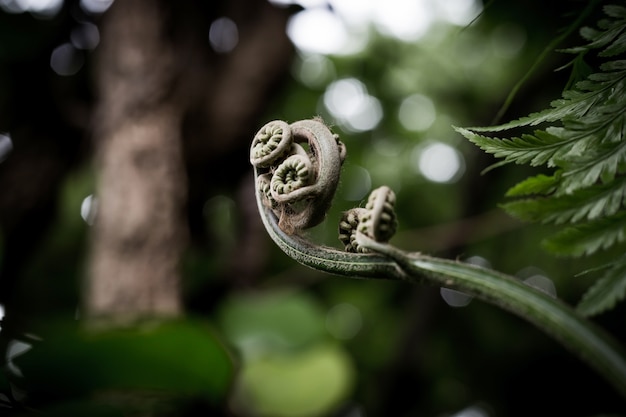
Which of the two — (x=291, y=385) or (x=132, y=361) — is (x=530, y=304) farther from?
(x=291, y=385)

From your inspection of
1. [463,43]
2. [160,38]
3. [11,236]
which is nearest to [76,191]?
[11,236]

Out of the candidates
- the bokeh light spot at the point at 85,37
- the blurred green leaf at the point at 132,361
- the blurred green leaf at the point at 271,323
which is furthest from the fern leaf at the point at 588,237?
the bokeh light spot at the point at 85,37

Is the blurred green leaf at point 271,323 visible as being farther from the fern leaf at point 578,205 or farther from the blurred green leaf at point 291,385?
the fern leaf at point 578,205

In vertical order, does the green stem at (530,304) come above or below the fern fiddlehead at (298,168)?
below

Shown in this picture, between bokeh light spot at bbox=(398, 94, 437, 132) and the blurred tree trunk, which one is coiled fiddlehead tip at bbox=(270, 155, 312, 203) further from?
bokeh light spot at bbox=(398, 94, 437, 132)

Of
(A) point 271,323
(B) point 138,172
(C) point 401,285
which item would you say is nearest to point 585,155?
(B) point 138,172
